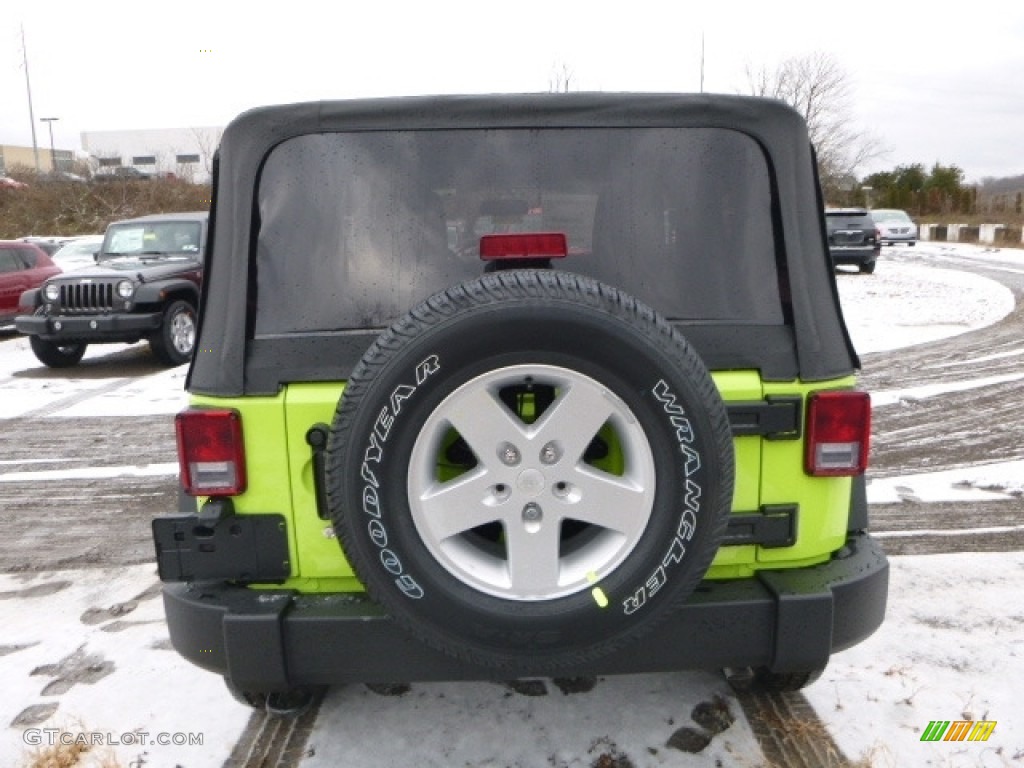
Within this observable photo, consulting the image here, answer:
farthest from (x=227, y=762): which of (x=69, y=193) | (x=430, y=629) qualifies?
(x=69, y=193)

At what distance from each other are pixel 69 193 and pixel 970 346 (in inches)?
1542

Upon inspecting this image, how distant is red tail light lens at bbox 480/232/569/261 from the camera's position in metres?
2.08

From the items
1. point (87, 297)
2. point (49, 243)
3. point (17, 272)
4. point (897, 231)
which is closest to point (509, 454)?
point (87, 297)

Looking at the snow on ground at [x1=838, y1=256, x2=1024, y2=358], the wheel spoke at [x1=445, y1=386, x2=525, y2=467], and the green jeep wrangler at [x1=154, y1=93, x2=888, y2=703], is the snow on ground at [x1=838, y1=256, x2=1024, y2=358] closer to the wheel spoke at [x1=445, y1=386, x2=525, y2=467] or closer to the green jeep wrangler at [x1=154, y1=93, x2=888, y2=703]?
the green jeep wrangler at [x1=154, y1=93, x2=888, y2=703]

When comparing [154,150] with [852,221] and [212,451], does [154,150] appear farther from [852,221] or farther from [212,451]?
[212,451]

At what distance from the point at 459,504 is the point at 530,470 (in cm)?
19

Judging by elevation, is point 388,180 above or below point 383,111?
below

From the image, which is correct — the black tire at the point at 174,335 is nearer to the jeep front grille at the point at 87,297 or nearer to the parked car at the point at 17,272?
the jeep front grille at the point at 87,297

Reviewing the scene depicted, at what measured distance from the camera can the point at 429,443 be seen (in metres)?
1.94

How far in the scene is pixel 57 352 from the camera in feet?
32.7

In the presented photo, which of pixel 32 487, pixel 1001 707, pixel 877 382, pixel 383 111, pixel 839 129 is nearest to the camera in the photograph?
pixel 383 111

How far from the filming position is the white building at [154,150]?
40781 millimetres

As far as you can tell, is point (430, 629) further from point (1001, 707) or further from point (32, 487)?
point (32, 487)

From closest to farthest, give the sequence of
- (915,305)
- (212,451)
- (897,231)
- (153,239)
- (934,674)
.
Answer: (212,451) < (934,674) < (153,239) < (915,305) < (897,231)
